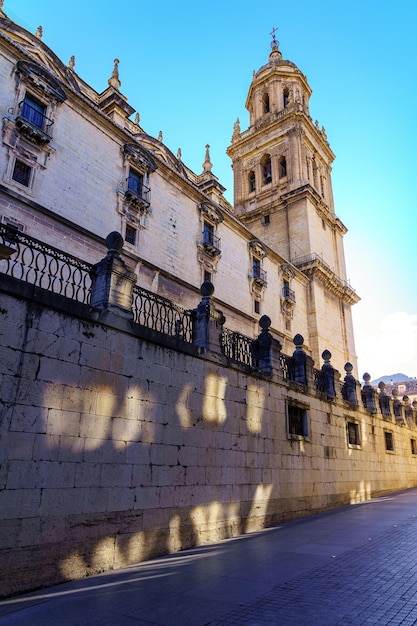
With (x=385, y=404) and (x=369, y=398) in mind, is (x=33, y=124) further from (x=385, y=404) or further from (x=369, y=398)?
(x=385, y=404)

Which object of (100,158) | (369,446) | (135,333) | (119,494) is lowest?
(119,494)

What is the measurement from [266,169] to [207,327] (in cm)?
3453

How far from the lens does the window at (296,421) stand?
11.7m

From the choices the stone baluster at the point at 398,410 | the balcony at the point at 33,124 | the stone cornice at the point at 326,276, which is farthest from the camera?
the stone cornice at the point at 326,276

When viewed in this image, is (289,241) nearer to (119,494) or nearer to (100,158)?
(100,158)

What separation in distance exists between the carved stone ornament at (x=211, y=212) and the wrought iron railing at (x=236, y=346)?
14.3 metres

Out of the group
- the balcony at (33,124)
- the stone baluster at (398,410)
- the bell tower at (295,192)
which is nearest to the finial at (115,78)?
the balcony at (33,124)

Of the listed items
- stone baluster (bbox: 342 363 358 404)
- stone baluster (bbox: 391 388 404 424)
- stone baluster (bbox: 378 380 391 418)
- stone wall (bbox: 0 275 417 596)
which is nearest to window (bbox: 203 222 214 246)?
stone baluster (bbox: 342 363 358 404)

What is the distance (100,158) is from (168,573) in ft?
55.6

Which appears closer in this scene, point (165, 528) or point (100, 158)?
point (165, 528)

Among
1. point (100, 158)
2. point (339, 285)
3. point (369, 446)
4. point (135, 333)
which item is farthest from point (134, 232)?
point (339, 285)

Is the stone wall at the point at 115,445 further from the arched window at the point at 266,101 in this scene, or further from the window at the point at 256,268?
the arched window at the point at 266,101

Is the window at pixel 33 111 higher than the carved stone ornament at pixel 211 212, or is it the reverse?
the carved stone ornament at pixel 211 212

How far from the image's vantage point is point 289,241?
34.8 meters
